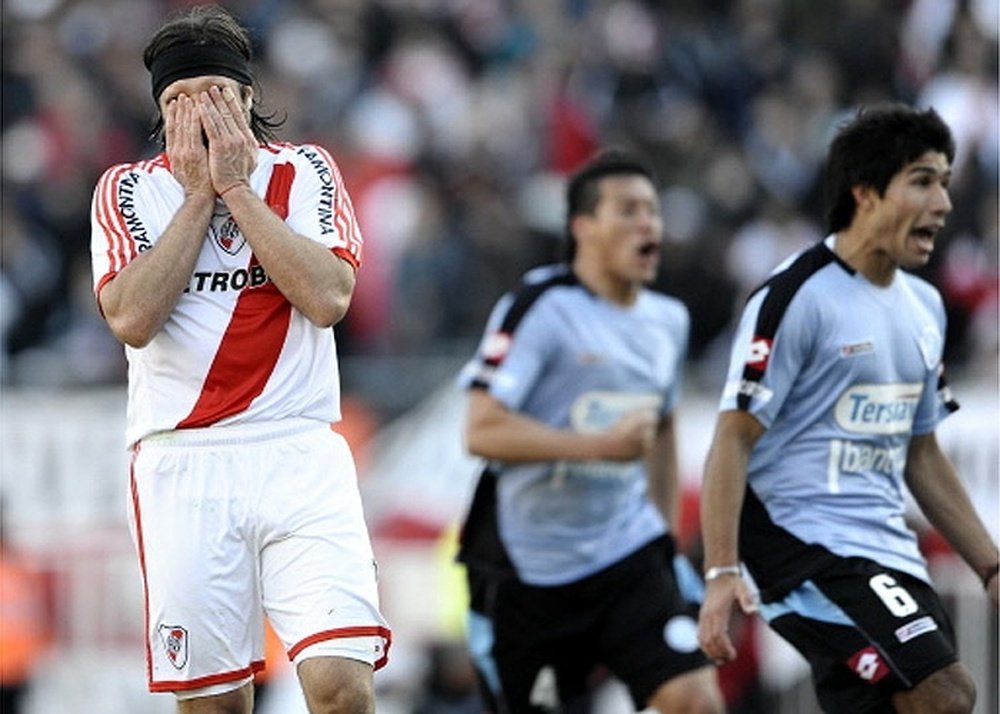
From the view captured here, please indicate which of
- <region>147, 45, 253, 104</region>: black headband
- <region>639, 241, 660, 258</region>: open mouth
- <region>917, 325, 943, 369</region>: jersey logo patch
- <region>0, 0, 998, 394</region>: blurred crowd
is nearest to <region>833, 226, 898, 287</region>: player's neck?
<region>917, 325, 943, 369</region>: jersey logo patch

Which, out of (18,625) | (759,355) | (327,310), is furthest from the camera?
(18,625)

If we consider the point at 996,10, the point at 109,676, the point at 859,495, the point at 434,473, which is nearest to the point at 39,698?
the point at 109,676

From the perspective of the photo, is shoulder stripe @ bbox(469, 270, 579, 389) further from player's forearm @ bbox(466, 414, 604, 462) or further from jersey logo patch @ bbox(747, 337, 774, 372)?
jersey logo patch @ bbox(747, 337, 774, 372)

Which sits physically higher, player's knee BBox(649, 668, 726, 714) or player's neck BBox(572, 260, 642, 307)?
player's neck BBox(572, 260, 642, 307)

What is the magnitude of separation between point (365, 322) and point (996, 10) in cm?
605

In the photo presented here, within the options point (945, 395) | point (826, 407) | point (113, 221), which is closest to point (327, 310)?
point (113, 221)

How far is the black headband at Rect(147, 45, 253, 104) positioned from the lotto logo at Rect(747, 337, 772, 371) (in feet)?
6.44

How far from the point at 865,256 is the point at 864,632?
50.2 inches

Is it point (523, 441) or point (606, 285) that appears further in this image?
point (606, 285)

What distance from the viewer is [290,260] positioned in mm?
7098

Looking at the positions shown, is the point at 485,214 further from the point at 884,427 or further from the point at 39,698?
the point at 884,427

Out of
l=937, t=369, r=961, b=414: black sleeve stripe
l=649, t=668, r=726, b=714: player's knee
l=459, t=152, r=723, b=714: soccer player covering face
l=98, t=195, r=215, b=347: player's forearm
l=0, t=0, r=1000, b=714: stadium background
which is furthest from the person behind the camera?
l=0, t=0, r=1000, b=714: stadium background

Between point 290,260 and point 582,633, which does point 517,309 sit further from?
point 290,260

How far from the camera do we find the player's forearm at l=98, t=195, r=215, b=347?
7.05 meters
